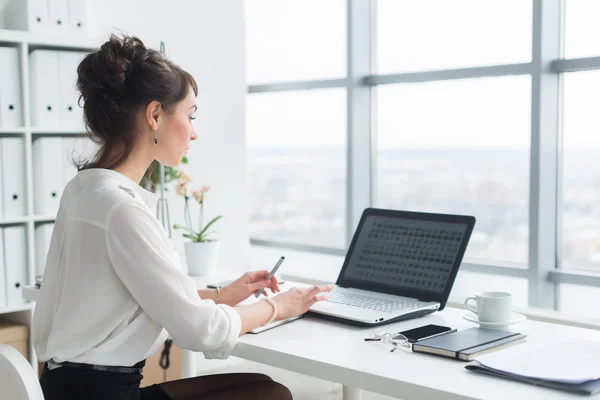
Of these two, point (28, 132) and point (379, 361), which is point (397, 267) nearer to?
Answer: point (379, 361)

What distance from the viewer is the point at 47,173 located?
2922mm

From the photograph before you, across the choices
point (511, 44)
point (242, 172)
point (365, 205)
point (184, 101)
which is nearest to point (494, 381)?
point (184, 101)

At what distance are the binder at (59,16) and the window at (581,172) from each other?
204 cm

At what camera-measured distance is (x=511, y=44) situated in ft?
10.1

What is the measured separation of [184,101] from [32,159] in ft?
4.87

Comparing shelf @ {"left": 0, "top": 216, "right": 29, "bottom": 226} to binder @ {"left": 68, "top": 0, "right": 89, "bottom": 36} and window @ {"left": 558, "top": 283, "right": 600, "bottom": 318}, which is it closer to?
binder @ {"left": 68, "top": 0, "right": 89, "bottom": 36}

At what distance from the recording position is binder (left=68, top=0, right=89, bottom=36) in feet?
9.75

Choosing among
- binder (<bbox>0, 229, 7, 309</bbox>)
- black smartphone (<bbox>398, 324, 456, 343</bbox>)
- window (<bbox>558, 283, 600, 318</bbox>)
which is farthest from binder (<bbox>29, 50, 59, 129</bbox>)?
window (<bbox>558, 283, 600, 318</bbox>)

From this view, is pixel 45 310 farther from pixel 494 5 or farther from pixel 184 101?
pixel 494 5

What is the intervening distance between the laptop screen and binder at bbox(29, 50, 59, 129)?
4.97 ft

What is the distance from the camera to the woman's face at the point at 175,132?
1656 mm

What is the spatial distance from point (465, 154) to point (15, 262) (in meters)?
1.97

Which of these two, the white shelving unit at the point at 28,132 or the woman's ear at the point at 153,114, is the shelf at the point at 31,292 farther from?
the woman's ear at the point at 153,114

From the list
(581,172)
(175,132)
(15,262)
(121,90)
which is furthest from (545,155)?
(15,262)
